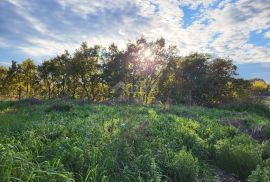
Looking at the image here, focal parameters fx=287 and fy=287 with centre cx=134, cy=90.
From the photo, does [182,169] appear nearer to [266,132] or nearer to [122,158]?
[122,158]

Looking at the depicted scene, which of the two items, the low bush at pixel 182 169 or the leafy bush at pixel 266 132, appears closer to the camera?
the low bush at pixel 182 169

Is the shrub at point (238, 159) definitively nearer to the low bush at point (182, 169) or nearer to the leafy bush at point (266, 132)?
the low bush at point (182, 169)

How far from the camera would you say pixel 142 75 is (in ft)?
108

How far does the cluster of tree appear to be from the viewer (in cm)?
2812

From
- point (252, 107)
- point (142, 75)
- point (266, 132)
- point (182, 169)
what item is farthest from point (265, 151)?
point (142, 75)

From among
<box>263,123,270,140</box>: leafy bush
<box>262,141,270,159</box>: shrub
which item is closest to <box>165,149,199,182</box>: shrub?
<box>262,141,270,159</box>: shrub

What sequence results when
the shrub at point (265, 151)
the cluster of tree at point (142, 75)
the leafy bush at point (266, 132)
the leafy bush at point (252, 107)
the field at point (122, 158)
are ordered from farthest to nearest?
the cluster of tree at point (142, 75), the leafy bush at point (252, 107), the leafy bush at point (266, 132), the shrub at point (265, 151), the field at point (122, 158)

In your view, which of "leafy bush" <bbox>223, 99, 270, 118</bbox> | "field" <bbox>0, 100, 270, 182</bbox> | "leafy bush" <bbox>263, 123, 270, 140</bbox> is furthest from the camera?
"leafy bush" <bbox>223, 99, 270, 118</bbox>

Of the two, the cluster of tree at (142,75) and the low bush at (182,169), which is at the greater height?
the cluster of tree at (142,75)

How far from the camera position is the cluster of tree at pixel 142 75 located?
92.3 ft

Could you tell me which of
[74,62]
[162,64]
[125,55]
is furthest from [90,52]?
[162,64]

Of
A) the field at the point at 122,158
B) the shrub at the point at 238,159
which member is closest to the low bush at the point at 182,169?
the field at the point at 122,158

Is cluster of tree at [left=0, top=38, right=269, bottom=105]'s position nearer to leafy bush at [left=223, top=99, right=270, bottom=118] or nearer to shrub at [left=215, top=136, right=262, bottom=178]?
leafy bush at [left=223, top=99, right=270, bottom=118]

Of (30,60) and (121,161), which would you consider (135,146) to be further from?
(30,60)
